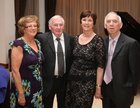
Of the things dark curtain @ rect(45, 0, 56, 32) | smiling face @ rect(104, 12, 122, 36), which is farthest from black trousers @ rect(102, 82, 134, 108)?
dark curtain @ rect(45, 0, 56, 32)

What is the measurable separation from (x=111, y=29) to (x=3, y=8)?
336 centimetres

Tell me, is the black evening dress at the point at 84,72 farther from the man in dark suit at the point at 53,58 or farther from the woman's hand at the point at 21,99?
the woman's hand at the point at 21,99

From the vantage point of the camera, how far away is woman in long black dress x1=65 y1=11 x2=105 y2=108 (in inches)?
129

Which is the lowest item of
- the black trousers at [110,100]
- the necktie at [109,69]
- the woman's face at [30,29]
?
the black trousers at [110,100]

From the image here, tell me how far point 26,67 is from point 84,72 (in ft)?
2.14

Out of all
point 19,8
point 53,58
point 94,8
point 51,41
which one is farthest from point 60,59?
point 94,8

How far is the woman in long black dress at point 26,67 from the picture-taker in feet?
9.89

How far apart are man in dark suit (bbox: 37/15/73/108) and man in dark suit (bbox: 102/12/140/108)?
45 centimetres

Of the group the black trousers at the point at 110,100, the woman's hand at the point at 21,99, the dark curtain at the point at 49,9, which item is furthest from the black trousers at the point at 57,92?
the dark curtain at the point at 49,9

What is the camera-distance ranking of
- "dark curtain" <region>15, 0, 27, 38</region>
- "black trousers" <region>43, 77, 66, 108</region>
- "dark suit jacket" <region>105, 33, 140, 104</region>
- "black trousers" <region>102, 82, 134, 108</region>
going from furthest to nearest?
"dark curtain" <region>15, 0, 27, 38</region> → "black trousers" <region>43, 77, 66, 108</region> → "black trousers" <region>102, 82, 134, 108</region> → "dark suit jacket" <region>105, 33, 140, 104</region>

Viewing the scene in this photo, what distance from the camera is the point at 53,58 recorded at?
329 cm

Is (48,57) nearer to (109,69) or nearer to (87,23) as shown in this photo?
(87,23)

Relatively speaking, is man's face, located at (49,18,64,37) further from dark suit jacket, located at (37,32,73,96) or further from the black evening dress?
the black evening dress

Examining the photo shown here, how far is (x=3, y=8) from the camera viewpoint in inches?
236
